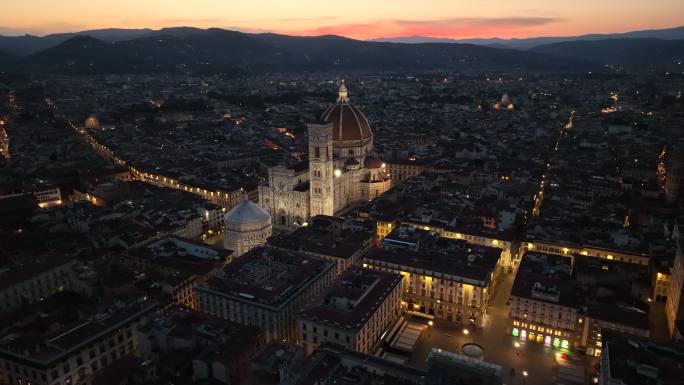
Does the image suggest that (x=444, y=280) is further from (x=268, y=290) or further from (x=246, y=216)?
(x=246, y=216)

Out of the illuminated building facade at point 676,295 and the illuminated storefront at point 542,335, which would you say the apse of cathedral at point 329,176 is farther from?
the illuminated building facade at point 676,295

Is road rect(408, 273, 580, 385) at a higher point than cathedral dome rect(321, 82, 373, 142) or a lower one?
lower

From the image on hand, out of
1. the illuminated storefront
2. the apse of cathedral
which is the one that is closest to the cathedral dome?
the apse of cathedral

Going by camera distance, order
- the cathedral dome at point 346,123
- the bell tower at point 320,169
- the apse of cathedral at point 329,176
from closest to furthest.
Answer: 1. the bell tower at point 320,169
2. the apse of cathedral at point 329,176
3. the cathedral dome at point 346,123

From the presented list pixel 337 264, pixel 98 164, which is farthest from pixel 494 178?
pixel 98 164

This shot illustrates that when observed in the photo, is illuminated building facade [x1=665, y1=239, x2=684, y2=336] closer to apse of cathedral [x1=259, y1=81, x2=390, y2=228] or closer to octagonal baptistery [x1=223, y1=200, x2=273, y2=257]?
apse of cathedral [x1=259, y1=81, x2=390, y2=228]

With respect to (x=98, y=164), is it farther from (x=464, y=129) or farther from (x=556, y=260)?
(x=464, y=129)

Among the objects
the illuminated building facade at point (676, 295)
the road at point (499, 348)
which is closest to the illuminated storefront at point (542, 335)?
the road at point (499, 348)

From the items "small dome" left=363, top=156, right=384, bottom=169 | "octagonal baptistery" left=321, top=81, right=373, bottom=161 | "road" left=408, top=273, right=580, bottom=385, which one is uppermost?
"octagonal baptistery" left=321, top=81, right=373, bottom=161
